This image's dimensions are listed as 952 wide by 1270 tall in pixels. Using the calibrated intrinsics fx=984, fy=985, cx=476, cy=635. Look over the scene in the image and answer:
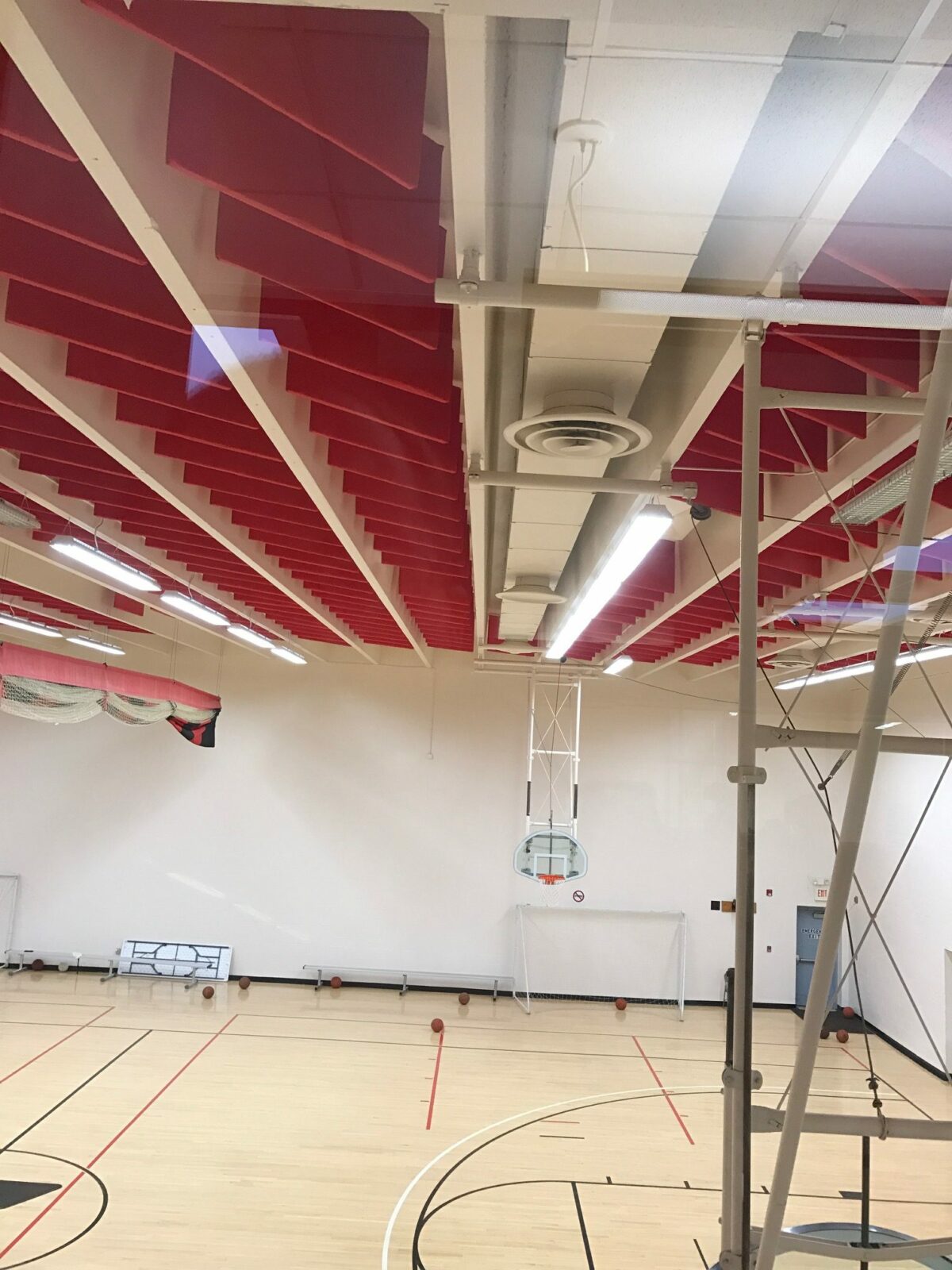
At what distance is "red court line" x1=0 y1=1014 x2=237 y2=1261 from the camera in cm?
609

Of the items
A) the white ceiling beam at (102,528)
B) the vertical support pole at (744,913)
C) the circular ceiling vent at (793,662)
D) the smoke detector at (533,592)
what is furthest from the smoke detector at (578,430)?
the white ceiling beam at (102,528)

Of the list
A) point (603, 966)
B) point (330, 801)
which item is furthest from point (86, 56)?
point (330, 801)

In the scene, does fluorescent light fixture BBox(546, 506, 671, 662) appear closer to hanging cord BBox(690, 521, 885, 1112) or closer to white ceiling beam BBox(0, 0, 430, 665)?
hanging cord BBox(690, 521, 885, 1112)

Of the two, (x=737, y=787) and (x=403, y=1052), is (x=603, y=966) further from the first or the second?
(x=737, y=787)

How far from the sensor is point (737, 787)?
2.80m

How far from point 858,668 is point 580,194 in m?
1.44

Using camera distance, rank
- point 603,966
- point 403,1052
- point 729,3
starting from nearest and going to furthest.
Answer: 1. point 729,3
2. point 403,1052
3. point 603,966

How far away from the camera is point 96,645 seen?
11484mm

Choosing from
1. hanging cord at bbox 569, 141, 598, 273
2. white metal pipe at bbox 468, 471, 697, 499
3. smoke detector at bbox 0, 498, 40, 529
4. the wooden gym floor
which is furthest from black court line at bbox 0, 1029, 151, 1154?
hanging cord at bbox 569, 141, 598, 273

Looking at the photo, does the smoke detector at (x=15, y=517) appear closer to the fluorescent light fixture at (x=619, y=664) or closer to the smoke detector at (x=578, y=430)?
the smoke detector at (x=578, y=430)

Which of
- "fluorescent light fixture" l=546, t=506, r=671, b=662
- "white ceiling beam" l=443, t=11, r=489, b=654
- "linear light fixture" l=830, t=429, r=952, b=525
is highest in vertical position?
"fluorescent light fixture" l=546, t=506, r=671, b=662

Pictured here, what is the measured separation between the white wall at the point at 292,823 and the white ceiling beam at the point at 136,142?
977 cm

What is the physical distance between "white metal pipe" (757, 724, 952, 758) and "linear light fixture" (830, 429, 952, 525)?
54 cm

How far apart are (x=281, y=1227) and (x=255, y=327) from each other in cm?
599
